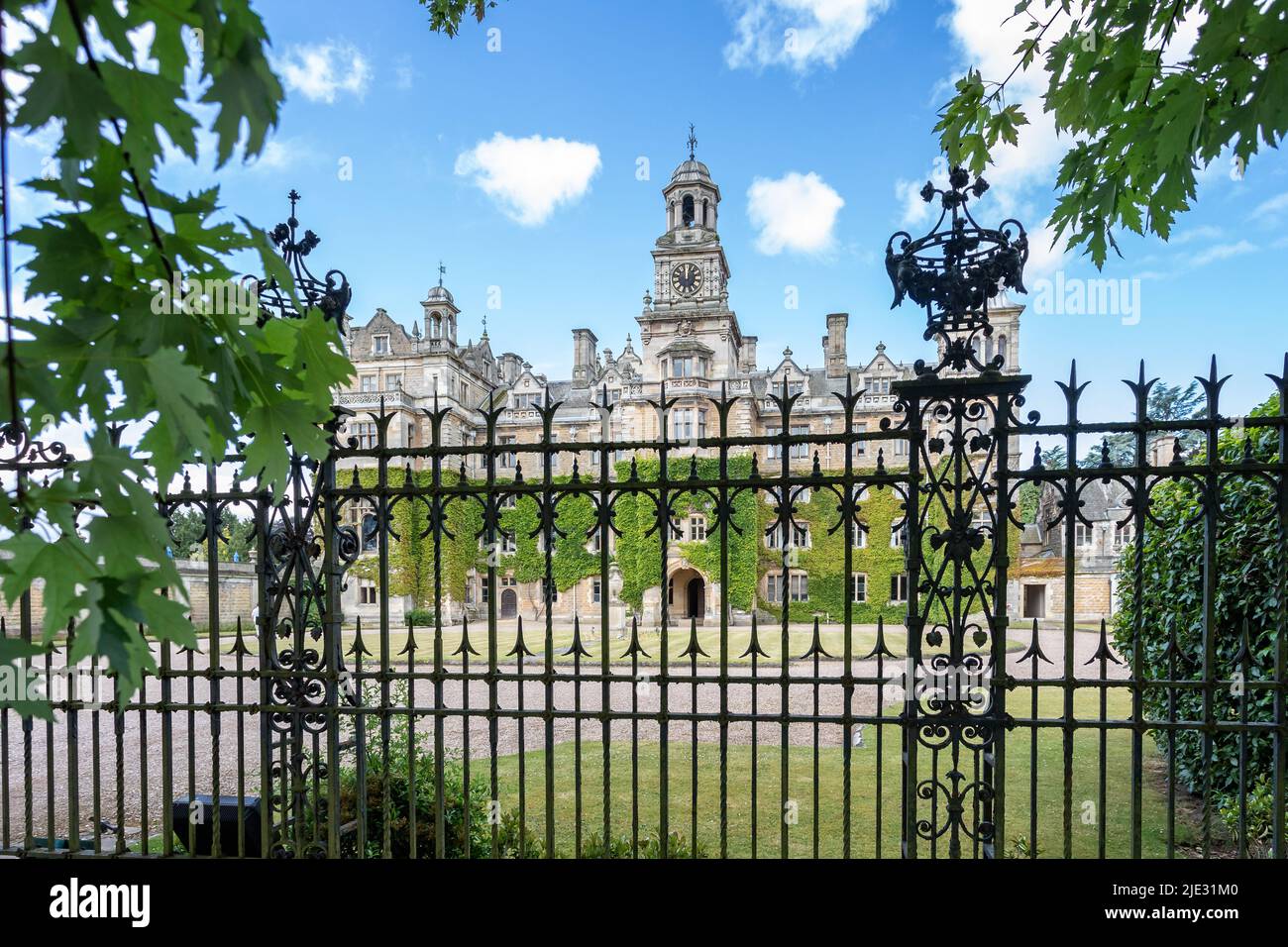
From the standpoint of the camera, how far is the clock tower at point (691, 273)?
2953 cm

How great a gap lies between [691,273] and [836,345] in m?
7.43

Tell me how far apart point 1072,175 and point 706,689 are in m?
13.1

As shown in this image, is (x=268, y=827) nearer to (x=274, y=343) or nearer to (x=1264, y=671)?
(x=274, y=343)

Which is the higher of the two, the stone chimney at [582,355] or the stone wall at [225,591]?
the stone chimney at [582,355]

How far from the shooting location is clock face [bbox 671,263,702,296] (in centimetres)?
3008

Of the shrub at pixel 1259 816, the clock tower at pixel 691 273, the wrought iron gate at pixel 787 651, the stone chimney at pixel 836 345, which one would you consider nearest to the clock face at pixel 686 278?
the clock tower at pixel 691 273

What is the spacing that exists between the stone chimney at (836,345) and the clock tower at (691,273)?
4.50m

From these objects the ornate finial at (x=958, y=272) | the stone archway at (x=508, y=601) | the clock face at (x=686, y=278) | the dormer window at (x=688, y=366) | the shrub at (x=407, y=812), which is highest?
the clock face at (x=686, y=278)

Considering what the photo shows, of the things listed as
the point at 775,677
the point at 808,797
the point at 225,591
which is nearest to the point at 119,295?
the point at 775,677

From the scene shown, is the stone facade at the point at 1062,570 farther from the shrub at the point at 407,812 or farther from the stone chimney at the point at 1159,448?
the shrub at the point at 407,812

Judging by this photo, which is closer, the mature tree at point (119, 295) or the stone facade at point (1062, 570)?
the mature tree at point (119, 295)

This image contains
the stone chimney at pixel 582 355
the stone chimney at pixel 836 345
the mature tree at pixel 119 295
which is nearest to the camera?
the mature tree at pixel 119 295
